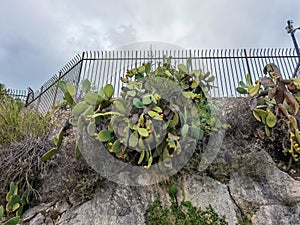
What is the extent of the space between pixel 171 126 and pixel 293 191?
1.39 meters

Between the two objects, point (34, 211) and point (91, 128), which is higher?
point (91, 128)

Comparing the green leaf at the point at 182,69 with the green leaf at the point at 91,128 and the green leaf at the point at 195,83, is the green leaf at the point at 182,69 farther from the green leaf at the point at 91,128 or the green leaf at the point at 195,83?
the green leaf at the point at 91,128

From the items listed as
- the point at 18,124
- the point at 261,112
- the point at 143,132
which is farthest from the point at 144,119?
the point at 18,124

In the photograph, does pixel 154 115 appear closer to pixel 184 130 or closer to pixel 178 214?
pixel 184 130

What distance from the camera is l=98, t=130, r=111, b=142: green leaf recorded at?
7.76 feet

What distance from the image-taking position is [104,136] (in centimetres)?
238

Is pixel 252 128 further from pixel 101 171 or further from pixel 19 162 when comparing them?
pixel 19 162

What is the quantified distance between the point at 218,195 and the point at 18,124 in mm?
2628

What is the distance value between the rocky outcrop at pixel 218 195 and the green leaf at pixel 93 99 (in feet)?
2.66

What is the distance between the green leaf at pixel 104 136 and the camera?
237 cm

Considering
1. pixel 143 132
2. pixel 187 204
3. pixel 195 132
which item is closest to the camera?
pixel 143 132

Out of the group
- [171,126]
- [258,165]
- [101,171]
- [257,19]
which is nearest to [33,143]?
[101,171]

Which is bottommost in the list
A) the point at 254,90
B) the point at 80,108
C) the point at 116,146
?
the point at 116,146

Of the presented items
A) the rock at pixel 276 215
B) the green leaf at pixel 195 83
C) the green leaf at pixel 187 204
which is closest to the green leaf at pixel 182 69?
the green leaf at pixel 195 83
